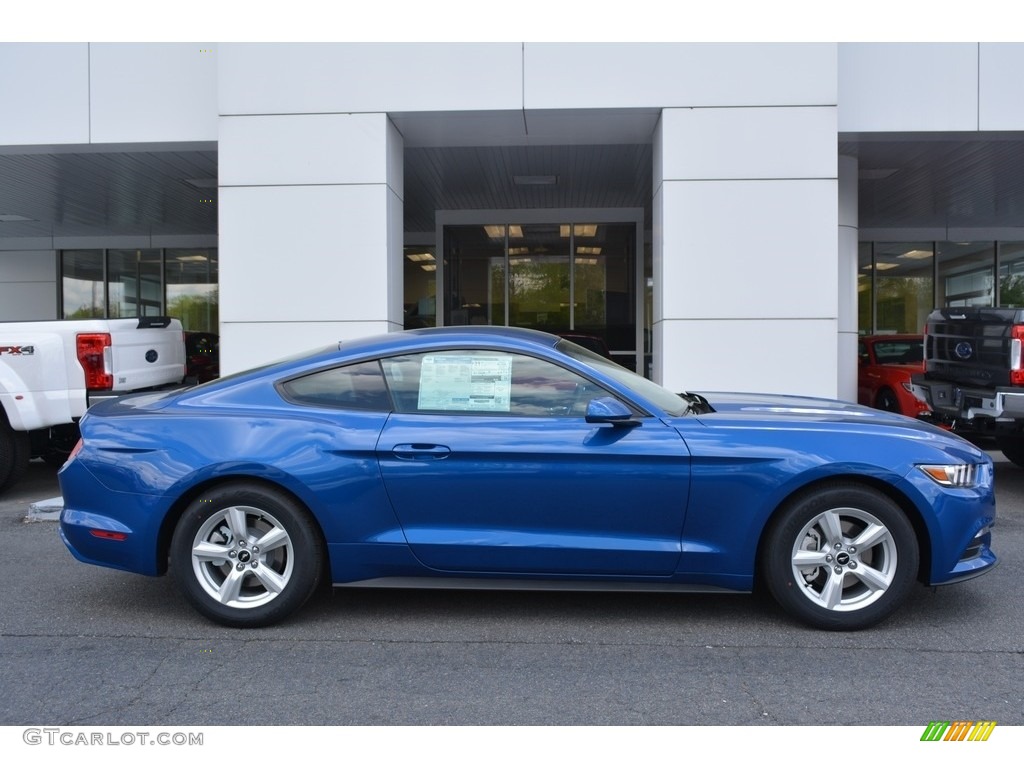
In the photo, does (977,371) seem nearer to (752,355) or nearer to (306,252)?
(752,355)

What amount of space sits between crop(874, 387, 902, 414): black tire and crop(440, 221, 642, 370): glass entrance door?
535cm

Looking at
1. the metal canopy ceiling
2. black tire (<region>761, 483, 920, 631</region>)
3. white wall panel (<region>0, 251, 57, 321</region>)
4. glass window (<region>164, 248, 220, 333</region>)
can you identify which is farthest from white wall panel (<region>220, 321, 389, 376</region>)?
white wall panel (<region>0, 251, 57, 321</region>)

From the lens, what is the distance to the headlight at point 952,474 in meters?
4.06

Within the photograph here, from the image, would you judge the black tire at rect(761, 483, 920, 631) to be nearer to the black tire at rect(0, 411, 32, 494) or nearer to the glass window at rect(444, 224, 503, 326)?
the black tire at rect(0, 411, 32, 494)

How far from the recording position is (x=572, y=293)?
17125 millimetres

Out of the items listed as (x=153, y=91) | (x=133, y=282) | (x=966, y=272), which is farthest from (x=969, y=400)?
(x=133, y=282)

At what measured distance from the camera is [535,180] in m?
13.4

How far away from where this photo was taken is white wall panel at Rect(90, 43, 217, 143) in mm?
9688

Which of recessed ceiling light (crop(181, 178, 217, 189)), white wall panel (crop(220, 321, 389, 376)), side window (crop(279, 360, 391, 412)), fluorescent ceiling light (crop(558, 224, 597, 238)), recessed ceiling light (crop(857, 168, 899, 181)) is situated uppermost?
recessed ceiling light (crop(857, 168, 899, 181))

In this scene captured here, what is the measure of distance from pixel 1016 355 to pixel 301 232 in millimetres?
6962

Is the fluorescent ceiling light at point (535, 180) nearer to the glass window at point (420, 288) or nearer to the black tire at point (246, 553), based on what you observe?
the glass window at point (420, 288)

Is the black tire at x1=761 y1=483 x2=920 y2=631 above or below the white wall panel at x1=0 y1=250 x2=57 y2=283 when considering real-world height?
below

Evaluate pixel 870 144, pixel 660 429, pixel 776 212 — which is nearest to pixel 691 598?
pixel 660 429

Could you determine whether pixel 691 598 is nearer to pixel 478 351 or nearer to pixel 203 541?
pixel 478 351
